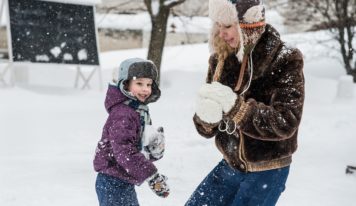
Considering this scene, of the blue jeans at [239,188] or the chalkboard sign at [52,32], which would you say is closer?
the blue jeans at [239,188]

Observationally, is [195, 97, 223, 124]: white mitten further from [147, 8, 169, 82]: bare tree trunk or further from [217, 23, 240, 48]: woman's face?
[147, 8, 169, 82]: bare tree trunk

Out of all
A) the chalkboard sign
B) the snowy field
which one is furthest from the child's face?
the chalkboard sign

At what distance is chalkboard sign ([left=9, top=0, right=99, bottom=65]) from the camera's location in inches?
436

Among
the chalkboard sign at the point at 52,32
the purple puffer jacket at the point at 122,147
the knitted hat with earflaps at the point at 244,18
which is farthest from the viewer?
the chalkboard sign at the point at 52,32

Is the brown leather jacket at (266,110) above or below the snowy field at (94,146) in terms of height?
above

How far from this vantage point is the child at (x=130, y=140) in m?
3.36

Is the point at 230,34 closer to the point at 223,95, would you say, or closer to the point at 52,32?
the point at 223,95

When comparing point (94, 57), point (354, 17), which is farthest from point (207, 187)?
point (354, 17)

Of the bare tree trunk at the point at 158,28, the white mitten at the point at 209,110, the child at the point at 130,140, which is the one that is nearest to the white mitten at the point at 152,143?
the child at the point at 130,140

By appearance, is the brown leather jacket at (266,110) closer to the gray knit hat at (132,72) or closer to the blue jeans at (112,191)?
the gray knit hat at (132,72)

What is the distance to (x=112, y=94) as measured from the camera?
3.49m

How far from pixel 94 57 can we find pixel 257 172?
9.43m

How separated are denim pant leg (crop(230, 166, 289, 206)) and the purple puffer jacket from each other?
0.69 metres

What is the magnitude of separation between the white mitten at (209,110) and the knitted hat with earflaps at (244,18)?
297mm
